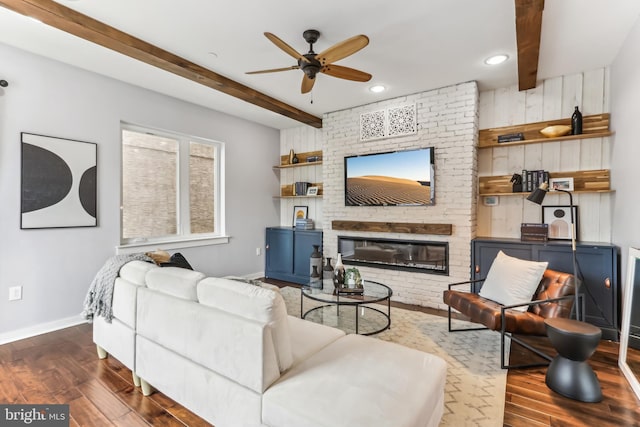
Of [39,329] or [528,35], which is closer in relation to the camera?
[528,35]

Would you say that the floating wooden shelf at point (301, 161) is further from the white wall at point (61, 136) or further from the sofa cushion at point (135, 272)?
the sofa cushion at point (135, 272)

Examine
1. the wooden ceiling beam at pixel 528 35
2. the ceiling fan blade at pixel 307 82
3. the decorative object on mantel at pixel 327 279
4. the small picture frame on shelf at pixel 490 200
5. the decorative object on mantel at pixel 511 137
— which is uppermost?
the wooden ceiling beam at pixel 528 35

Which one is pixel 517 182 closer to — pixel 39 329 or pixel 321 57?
pixel 321 57

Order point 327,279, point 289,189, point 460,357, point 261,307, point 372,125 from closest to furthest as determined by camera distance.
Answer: point 261,307
point 460,357
point 327,279
point 372,125
point 289,189

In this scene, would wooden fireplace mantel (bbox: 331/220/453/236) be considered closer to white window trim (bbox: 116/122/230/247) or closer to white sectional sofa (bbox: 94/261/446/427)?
white window trim (bbox: 116/122/230/247)

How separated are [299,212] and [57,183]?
11.1ft

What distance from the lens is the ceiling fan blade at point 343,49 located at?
2098 mm

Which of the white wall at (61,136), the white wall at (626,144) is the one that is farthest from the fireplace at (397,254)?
the white wall at (61,136)

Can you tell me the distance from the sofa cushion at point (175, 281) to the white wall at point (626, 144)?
333cm

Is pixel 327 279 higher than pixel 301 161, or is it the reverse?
pixel 301 161

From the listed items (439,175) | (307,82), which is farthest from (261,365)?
(439,175)

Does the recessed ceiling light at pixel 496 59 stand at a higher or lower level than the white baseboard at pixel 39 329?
higher

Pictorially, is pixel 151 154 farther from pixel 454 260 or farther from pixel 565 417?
pixel 565 417

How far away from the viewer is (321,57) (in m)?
2.39
